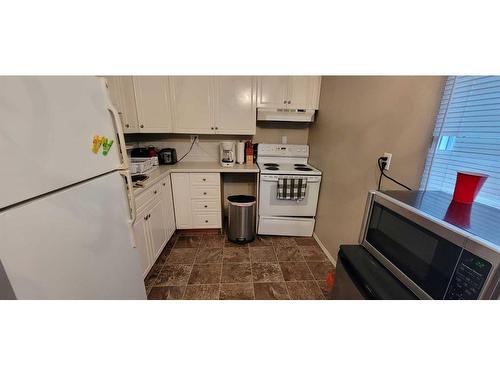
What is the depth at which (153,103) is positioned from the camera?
7.57 feet

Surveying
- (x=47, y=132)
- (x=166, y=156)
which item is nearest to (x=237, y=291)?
(x=47, y=132)

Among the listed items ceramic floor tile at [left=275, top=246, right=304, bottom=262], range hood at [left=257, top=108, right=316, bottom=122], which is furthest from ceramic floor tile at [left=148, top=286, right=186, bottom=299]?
range hood at [left=257, top=108, right=316, bottom=122]

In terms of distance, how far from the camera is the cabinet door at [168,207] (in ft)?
7.20

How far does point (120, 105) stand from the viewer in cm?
217

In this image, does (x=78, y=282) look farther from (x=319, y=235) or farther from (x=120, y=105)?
(x=319, y=235)

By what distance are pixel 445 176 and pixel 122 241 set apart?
180cm

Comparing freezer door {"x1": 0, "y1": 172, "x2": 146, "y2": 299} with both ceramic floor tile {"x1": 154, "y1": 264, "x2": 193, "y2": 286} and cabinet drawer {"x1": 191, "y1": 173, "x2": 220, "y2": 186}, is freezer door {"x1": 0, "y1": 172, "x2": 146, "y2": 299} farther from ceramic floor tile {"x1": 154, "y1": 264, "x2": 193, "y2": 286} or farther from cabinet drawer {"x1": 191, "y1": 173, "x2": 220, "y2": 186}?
Result: cabinet drawer {"x1": 191, "y1": 173, "x2": 220, "y2": 186}

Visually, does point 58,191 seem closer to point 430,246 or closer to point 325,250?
point 430,246

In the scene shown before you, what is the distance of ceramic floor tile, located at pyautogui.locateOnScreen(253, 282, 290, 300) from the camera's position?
1.67 meters

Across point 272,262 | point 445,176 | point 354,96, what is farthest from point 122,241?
point 354,96

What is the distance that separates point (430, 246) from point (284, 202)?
1.75m

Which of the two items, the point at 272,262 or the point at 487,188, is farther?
the point at 272,262

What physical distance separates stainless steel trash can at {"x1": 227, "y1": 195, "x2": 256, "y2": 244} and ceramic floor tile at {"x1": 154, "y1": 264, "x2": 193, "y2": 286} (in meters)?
0.66
